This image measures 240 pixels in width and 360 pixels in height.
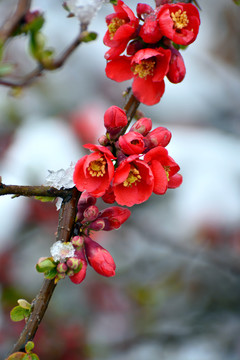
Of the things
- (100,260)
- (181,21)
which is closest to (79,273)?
(100,260)

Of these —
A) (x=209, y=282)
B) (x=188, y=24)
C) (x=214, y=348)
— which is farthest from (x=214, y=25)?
(x=188, y=24)

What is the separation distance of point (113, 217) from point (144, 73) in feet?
0.98

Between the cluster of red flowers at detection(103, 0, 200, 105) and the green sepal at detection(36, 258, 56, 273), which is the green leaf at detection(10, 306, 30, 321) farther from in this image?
the cluster of red flowers at detection(103, 0, 200, 105)

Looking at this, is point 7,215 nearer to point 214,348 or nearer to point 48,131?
point 48,131

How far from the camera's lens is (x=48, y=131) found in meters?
3.19

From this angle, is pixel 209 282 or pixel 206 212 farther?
pixel 206 212

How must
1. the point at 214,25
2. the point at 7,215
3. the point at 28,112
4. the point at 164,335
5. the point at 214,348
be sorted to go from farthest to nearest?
the point at 214,25, the point at 28,112, the point at 7,215, the point at 214,348, the point at 164,335

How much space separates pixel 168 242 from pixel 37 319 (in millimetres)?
1679

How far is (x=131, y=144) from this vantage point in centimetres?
67

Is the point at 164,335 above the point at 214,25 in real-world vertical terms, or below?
below

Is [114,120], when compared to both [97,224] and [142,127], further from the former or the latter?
[97,224]

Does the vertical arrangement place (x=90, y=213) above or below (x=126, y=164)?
below

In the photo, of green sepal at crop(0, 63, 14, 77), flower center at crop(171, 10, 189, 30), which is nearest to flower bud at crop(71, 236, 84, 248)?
flower center at crop(171, 10, 189, 30)

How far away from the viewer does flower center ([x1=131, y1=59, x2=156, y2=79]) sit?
786mm
